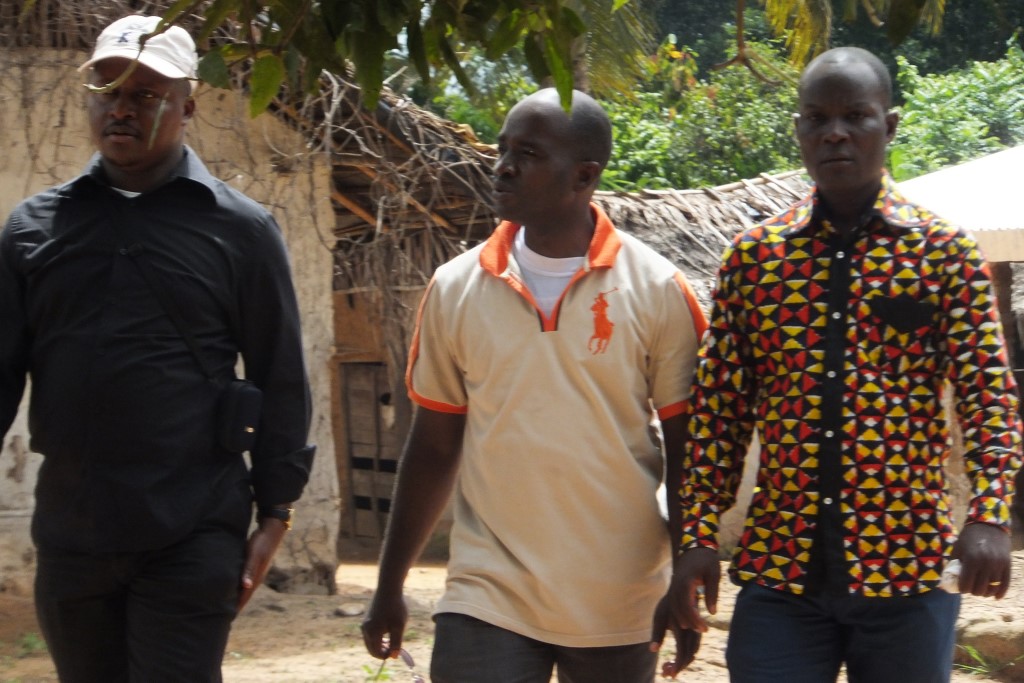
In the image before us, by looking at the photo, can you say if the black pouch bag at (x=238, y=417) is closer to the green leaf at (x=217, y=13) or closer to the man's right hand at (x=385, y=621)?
the man's right hand at (x=385, y=621)

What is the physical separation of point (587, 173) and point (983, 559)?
4.28 ft

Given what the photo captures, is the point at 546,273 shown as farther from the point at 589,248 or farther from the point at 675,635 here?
the point at 675,635

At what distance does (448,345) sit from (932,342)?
112 centimetres

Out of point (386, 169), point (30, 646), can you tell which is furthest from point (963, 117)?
point (30, 646)

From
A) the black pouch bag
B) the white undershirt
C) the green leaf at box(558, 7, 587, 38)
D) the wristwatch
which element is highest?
the green leaf at box(558, 7, 587, 38)

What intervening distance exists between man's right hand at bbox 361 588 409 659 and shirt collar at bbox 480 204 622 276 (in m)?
0.83

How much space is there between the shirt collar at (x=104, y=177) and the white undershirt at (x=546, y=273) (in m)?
0.76

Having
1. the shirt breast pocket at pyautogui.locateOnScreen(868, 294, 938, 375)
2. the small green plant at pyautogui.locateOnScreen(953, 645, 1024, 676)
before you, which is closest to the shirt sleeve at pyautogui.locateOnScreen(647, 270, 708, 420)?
the shirt breast pocket at pyautogui.locateOnScreen(868, 294, 938, 375)

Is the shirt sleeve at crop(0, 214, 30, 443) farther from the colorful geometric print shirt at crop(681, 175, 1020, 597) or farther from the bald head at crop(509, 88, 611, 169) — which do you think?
the colorful geometric print shirt at crop(681, 175, 1020, 597)

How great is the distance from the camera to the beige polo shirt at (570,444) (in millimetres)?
3031

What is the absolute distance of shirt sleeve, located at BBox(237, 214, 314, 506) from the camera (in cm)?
319

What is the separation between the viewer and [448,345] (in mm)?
3250

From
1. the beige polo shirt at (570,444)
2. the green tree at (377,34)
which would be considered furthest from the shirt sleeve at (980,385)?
the beige polo shirt at (570,444)

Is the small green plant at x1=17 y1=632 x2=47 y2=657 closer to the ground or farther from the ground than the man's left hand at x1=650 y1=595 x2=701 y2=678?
closer to the ground
